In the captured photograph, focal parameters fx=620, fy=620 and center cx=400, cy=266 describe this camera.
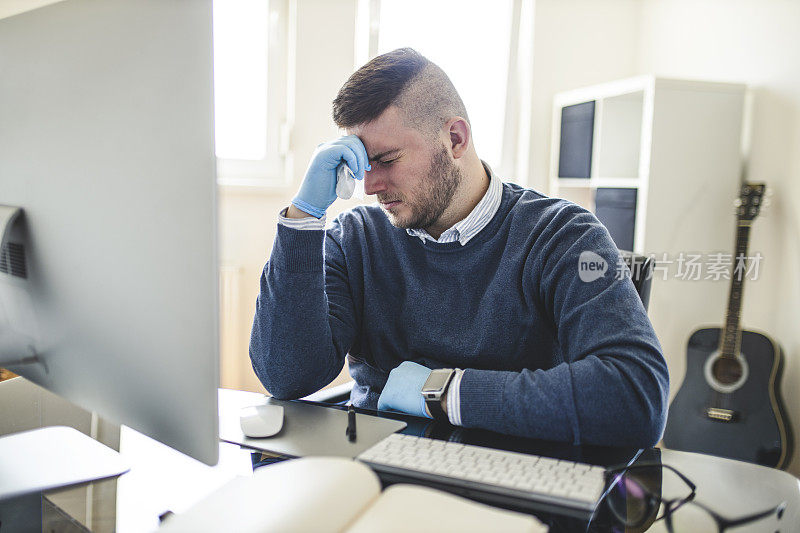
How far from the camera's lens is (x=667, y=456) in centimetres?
79

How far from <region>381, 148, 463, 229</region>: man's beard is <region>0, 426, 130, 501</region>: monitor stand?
70 centimetres

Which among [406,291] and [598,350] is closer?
[598,350]

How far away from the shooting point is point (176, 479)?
0.69 m

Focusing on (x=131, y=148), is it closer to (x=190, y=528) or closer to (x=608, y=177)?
(x=190, y=528)

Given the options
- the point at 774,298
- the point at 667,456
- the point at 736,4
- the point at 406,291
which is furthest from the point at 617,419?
the point at 736,4

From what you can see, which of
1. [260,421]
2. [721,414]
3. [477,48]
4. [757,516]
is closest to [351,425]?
[260,421]

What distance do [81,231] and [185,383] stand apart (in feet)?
0.66

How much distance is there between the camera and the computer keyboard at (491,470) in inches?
23.7

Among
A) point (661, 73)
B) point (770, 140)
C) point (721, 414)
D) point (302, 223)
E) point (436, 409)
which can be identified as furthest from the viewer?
point (661, 73)

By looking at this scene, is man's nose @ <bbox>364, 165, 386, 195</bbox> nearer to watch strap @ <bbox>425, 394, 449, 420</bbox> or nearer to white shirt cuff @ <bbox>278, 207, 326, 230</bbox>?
white shirt cuff @ <bbox>278, 207, 326, 230</bbox>

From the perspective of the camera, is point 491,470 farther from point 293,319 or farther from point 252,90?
point 252,90

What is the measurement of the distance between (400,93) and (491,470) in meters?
0.79

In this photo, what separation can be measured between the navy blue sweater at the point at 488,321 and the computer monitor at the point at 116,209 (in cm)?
42

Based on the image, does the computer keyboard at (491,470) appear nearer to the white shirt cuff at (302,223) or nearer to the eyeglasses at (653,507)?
the eyeglasses at (653,507)
